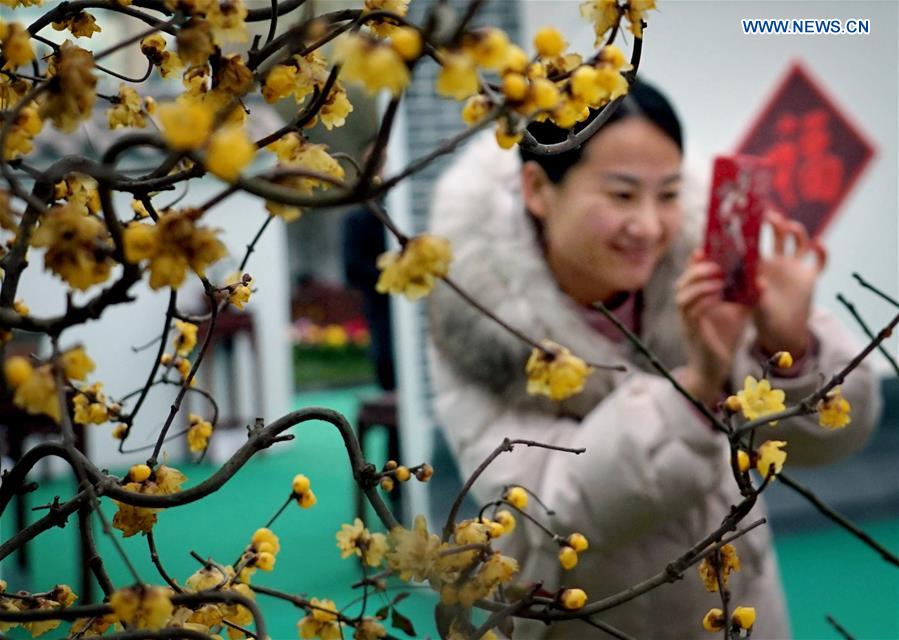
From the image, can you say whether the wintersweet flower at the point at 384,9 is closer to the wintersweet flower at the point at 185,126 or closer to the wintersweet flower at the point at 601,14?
the wintersweet flower at the point at 601,14

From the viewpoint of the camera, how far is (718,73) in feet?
6.15

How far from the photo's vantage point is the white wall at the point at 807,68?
132cm

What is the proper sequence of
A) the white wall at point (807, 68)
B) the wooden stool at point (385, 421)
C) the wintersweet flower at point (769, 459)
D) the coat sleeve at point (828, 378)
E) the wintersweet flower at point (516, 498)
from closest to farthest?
the wintersweet flower at point (769, 459) → the wintersweet flower at point (516, 498) → the white wall at point (807, 68) → the coat sleeve at point (828, 378) → the wooden stool at point (385, 421)

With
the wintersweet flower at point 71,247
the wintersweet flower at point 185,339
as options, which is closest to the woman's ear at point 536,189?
the wintersweet flower at point 185,339

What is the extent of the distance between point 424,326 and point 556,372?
7.21 feet

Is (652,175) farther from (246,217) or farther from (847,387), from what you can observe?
(246,217)

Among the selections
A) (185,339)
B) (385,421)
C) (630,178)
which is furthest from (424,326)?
(185,339)

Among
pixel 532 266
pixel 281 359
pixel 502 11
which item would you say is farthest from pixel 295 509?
pixel 532 266

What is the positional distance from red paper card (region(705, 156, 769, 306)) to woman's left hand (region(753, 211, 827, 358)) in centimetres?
4

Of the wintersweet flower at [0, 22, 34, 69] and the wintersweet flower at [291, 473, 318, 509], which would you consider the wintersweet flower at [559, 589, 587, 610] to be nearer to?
the wintersweet flower at [291, 473, 318, 509]

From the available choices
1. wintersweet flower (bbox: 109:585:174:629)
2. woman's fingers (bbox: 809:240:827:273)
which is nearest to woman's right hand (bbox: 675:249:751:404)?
woman's fingers (bbox: 809:240:827:273)

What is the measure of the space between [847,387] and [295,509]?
9.41ft

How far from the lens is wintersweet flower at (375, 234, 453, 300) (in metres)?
0.46

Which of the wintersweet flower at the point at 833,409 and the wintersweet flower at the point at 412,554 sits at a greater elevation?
the wintersweet flower at the point at 833,409
